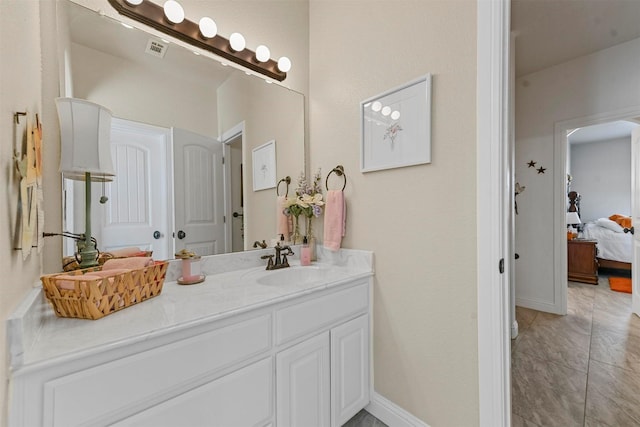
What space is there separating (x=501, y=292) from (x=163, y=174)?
5.36ft

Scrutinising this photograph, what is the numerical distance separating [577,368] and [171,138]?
3.03 meters

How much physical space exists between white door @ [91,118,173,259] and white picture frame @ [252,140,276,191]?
0.52 meters

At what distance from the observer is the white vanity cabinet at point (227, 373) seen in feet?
2.22

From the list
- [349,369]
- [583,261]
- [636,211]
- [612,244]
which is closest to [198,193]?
[349,369]

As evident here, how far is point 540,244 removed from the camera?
305 cm

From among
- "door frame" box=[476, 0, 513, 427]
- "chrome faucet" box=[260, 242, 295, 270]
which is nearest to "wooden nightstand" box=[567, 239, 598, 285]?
"door frame" box=[476, 0, 513, 427]

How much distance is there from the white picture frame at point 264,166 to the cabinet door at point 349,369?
998 mm

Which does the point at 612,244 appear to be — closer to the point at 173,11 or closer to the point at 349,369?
the point at 349,369

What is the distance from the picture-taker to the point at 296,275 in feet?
5.53

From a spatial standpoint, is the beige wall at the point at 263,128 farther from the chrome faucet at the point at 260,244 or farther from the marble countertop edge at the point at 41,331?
the marble countertop edge at the point at 41,331

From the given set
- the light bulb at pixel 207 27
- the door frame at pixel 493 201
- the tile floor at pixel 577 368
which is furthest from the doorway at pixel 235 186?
the tile floor at pixel 577 368

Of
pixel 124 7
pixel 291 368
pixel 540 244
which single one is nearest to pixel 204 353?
pixel 291 368

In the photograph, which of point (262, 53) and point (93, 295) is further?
point (262, 53)

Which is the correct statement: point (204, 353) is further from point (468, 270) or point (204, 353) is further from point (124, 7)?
point (124, 7)
